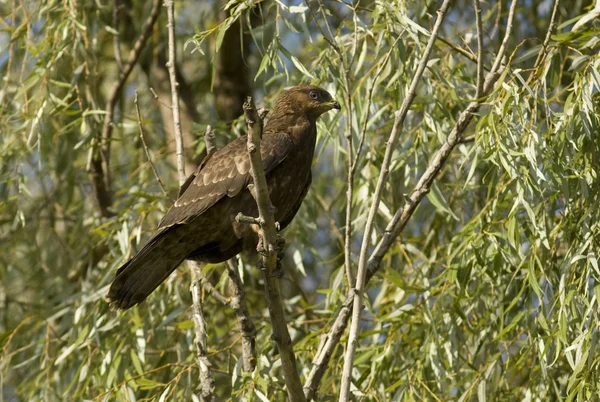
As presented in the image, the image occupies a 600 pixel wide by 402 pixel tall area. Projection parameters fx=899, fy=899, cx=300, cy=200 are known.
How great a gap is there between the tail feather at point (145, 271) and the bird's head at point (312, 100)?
0.92m

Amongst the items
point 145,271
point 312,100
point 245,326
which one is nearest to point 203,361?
point 245,326

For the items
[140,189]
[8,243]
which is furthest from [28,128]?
[8,243]

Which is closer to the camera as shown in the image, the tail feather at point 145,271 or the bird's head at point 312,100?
the tail feather at point 145,271

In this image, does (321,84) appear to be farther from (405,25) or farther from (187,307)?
(187,307)

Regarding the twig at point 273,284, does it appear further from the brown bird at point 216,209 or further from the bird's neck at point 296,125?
the bird's neck at point 296,125

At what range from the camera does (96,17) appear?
588 cm

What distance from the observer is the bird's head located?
14.6 ft

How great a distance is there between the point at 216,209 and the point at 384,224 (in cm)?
173

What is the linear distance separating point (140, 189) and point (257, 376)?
2.10 metres

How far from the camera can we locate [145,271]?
4.08m

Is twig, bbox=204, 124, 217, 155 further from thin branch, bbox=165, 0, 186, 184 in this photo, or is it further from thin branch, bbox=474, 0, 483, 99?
thin branch, bbox=474, 0, 483, 99

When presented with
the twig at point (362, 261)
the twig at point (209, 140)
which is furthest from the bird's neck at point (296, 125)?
the twig at point (362, 261)

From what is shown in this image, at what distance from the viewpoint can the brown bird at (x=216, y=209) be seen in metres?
4.04

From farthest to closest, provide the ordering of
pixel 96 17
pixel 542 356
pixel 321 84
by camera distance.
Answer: pixel 96 17 < pixel 321 84 < pixel 542 356
